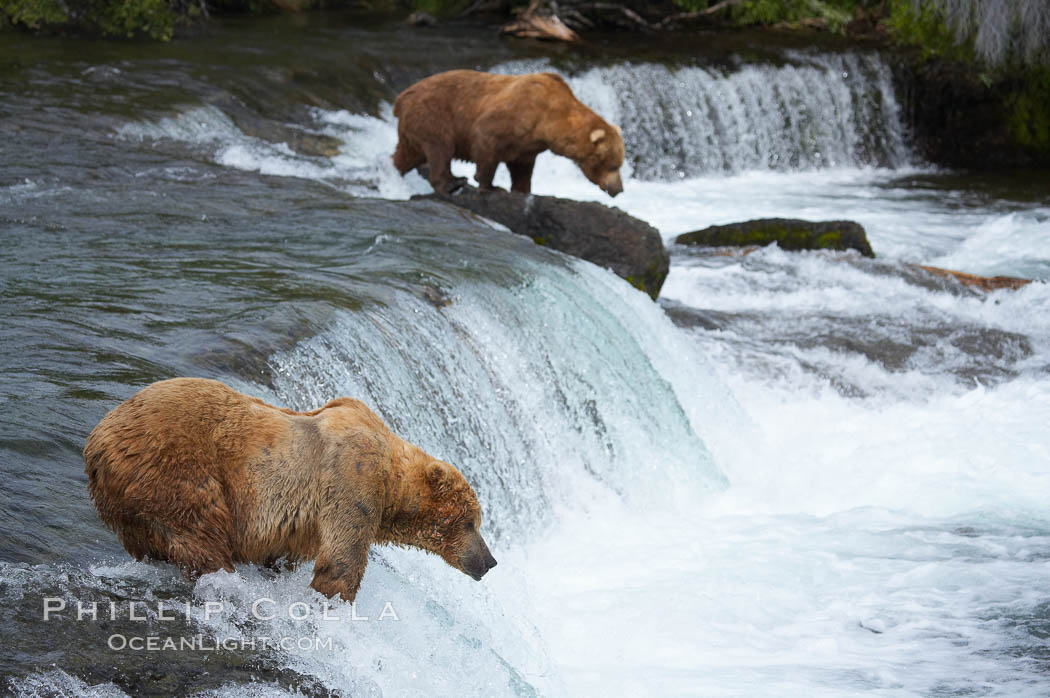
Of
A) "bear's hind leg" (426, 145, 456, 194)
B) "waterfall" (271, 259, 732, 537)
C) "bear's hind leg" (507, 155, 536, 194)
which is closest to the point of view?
"waterfall" (271, 259, 732, 537)

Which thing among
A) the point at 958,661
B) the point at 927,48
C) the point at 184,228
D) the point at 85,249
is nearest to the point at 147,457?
the point at 958,661

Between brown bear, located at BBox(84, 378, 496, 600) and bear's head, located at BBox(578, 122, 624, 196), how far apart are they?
643 centimetres

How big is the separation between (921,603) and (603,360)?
8.29 ft

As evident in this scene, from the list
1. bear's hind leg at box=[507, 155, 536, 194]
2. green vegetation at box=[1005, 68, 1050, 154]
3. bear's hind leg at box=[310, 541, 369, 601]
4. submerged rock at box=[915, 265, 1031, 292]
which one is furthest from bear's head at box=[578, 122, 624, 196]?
green vegetation at box=[1005, 68, 1050, 154]

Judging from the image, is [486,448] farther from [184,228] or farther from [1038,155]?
[1038,155]

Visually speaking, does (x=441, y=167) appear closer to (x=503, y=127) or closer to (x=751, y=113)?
(x=503, y=127)

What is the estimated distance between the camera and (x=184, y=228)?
7656 millimetres

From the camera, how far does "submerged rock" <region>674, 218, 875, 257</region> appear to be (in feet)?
37.3

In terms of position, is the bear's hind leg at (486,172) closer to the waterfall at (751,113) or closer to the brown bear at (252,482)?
the brown bear at (252,482)

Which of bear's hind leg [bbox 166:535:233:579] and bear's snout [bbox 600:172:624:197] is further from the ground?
bear's snout [bbox 600:172:624:197]

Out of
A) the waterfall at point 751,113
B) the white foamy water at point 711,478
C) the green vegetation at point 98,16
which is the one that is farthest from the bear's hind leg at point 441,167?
the green vegetation at point 98,16

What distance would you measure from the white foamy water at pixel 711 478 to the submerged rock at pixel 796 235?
232mm

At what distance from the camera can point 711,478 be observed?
281 inches

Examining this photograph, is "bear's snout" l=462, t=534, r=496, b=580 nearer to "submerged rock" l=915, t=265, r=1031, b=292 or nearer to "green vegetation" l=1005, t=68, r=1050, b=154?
"submerged rock" l=915, t=265, r=1031, b=292
